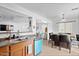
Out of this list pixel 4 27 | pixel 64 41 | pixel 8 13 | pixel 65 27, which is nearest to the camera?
pixel 4 27

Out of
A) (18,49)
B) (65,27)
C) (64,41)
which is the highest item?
(65,27)

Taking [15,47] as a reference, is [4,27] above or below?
above

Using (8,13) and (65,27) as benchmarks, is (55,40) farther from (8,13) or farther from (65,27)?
(8,13)

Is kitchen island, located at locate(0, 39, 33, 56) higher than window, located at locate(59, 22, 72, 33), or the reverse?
window, located at locate(59, 22, 72, 33)

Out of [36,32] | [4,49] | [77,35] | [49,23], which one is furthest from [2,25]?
[77,35]

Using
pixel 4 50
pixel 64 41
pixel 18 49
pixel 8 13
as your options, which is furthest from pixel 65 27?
pixel 4 50

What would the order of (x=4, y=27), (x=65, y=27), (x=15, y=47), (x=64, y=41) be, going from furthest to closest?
(x=64, y=41) → (x=65, y=27) → (x=4, y=27) → (x=15, y=47)

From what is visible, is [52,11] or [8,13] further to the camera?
[52,11]

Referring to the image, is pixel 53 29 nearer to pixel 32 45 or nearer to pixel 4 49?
pixel 32 45

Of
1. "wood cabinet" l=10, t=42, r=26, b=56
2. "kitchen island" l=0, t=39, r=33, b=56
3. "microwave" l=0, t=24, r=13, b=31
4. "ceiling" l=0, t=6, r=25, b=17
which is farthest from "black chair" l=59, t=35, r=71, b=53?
"microwave" l=0, t=24, r=13, b=31

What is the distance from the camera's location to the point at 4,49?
234 centimetres

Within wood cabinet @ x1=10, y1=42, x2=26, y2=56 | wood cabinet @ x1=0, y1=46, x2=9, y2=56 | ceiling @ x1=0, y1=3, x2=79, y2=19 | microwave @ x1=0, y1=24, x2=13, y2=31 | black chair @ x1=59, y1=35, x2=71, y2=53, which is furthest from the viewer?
black chair @ x1=59, y1=35, x2=71, y2=53

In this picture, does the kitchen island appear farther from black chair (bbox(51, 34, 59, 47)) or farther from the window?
the window

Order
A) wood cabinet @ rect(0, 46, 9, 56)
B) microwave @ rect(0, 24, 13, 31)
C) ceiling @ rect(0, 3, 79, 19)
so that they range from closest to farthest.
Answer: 1. wood cabinet @ rect(0, 46, 9, 56)
2. microwave @ rect(0, 24, 13, 31)
3. ceiling @ rect(0, 3, 79, 19)
